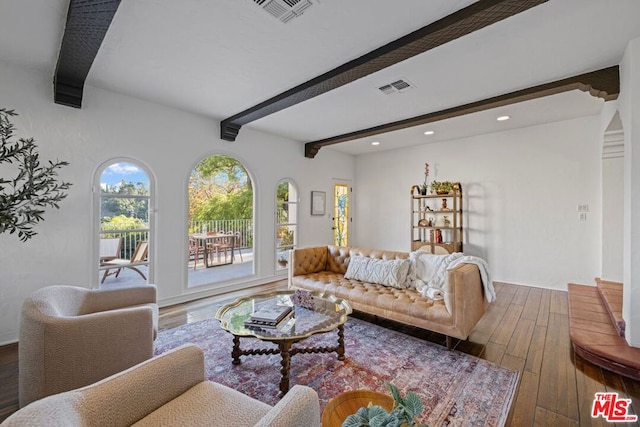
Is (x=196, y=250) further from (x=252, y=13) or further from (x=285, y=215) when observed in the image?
(x=252, y=13)

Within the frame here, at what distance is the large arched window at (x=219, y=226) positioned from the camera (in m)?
5.63

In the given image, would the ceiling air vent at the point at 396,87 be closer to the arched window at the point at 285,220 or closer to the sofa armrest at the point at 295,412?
the arched window at the point at 285,220

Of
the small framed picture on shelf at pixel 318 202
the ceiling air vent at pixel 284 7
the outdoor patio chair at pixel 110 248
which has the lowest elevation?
the outdoor patio chair at pixel 110 248

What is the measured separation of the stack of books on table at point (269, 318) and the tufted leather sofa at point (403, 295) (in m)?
1.04

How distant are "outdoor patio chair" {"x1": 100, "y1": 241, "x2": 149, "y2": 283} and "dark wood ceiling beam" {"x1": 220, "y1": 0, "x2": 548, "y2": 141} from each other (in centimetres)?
253

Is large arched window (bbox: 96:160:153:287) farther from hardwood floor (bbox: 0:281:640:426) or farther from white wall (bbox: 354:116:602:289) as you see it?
white wall (bbox: 354:116:602:289)

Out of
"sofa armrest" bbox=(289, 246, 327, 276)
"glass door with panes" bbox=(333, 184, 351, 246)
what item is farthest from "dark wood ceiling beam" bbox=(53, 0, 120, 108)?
"glass door with panes" bbox=(333, 184, 351, 246)

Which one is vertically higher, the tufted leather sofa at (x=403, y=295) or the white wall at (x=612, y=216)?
the white wall at (x=612, y=216)

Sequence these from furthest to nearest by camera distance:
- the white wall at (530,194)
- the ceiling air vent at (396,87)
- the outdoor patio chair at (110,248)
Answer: the white wall at (530,194)
the outdoor patio chair at (110,248)
the ceiling air vent at (396,87)

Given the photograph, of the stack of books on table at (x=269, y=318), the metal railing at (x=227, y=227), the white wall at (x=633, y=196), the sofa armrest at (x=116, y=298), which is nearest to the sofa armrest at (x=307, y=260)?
the stack of books on table at (x=269, y=318)

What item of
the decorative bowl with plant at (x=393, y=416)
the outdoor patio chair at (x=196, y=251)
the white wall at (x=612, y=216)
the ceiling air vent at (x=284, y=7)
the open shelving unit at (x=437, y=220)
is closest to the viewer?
the decorative bowl with plant at (x=393, y=416)

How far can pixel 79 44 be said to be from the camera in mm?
2236

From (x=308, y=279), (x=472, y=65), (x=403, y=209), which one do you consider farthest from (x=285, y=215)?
(x=472, y=65)

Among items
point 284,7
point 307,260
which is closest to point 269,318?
point 307,260
